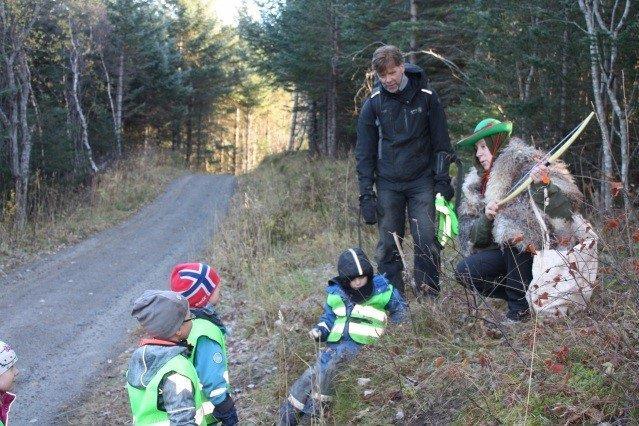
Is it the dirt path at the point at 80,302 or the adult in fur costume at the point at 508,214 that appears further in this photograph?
the dirt path at the point at 80,302

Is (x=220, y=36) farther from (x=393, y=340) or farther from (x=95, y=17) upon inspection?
(x=393, y=340)

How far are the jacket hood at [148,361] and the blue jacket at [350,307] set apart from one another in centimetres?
138

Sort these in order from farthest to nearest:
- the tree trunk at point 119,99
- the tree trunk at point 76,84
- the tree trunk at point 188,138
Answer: the tree trunk at point 188,138, the tree trunk at point 119,99, the tree trunk at point 76,84

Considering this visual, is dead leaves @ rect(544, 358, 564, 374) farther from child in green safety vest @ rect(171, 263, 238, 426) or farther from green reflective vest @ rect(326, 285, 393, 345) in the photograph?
child in green safety vest @ rect(171, 263, 238, 426)

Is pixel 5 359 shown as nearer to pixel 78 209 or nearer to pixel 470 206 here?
pixel 470 206

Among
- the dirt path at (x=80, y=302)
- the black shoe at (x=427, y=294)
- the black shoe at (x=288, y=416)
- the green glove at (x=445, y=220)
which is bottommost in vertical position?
the dirt path at (x=80, y=302)

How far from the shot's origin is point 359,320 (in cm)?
433

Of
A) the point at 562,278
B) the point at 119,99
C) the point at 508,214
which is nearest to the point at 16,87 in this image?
the point at 119,99

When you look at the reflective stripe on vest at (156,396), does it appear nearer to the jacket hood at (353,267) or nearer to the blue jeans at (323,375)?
the blue jeans at (323,375)


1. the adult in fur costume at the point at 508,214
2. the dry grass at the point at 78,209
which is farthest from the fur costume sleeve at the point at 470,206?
the dry grass at the point at 78,209

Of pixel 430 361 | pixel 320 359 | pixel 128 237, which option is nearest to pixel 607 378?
pixel 430 361

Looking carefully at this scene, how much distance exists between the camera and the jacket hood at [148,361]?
3076mm

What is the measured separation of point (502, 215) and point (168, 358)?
8.00 feet

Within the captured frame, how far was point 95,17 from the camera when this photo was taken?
23.0 meters
